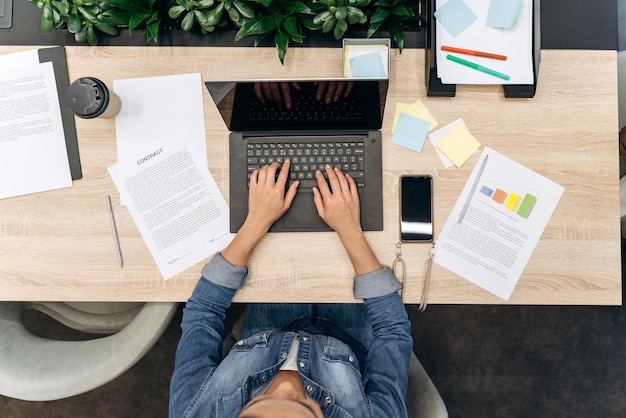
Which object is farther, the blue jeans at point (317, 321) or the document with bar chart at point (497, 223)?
the blue jeans at point (317, 321)

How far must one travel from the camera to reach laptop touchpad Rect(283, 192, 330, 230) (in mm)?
1025

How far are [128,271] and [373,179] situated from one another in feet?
2.00

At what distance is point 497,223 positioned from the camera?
40.0 inches

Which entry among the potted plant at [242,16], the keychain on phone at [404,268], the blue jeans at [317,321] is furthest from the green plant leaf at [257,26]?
the blue jeans at [317,321]

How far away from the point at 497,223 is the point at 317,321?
52 cm

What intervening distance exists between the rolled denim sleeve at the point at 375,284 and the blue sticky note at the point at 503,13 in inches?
24.6

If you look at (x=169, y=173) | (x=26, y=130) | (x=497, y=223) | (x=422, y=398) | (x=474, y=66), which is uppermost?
(x=474, y=66)

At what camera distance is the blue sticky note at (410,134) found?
1028mm

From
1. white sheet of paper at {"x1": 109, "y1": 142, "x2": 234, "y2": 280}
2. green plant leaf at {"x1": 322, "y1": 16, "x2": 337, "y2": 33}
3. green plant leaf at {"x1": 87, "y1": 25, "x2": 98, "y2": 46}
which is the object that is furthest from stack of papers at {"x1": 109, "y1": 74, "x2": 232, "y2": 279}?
green plant leaf at {"x1": 322, "y1": 16, "x2": 337, "y2": 33}

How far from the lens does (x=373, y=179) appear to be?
1023mm

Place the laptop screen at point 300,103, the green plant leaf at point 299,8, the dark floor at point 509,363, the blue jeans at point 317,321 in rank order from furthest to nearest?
1. the dark floor at point 509,363
2. the blue jeans at point 317,321
3. the green plant leaf at point 299,8
4. the laptop screen at point 300,103

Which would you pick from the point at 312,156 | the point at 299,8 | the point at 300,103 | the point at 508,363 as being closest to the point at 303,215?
the point at 312,156

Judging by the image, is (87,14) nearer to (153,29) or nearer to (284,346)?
(153,29)

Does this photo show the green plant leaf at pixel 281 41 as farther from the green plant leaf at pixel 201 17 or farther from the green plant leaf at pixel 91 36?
the green plant leaf at pixel 91 36
